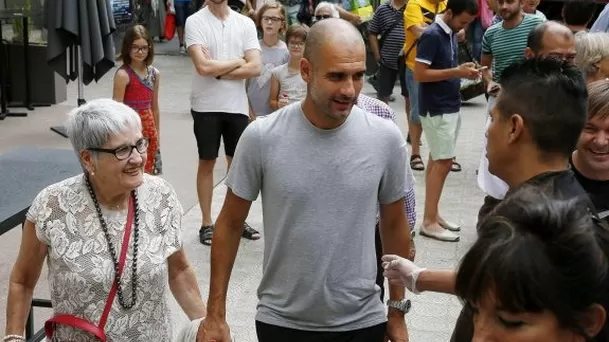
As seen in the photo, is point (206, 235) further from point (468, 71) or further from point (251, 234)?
point (468, 71)

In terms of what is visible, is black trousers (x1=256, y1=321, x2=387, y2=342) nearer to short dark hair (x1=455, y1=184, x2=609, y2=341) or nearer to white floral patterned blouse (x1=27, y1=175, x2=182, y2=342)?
white floral patterned blouse (x1=27, y1=175, x2=182, y2=342)

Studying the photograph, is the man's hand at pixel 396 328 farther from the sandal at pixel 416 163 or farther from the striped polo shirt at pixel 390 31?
the striped polo shirt at pixel 390 31

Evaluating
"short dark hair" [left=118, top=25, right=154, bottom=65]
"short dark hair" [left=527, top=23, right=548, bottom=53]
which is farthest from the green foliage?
"short dark hair" [left=527, top=23, right=548, bottom=53]

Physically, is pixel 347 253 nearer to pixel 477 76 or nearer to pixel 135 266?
pixel 135 266

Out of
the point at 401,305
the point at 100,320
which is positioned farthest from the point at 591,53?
the point at 100,320

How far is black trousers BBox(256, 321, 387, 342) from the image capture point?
3393 mm

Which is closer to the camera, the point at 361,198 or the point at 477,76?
the point at 361,198

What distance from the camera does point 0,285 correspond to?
20.0ft

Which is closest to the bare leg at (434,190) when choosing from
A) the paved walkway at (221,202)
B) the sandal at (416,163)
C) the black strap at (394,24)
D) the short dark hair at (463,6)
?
the paved walkway at (221,202)

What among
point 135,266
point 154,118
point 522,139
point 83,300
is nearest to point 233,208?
point 135,266

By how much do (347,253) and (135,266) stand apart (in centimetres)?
75

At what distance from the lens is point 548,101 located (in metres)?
2.85

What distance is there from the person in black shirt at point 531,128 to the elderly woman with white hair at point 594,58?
6.71ft

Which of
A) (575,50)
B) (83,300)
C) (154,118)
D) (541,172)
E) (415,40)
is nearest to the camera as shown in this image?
(541,172)
